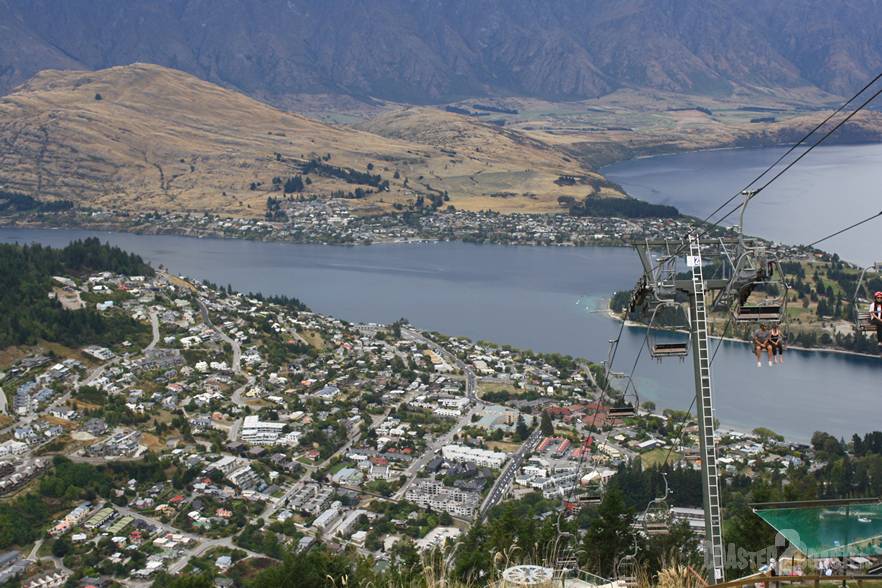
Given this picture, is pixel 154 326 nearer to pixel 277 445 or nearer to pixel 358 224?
pixel 277 445

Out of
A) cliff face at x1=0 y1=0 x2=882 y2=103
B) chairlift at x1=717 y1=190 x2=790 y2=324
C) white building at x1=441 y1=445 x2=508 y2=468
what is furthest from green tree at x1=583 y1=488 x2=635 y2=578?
cliff face at x1=0 y1=0 x2=882 y2=103

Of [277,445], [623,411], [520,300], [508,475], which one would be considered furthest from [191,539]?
[520,300]

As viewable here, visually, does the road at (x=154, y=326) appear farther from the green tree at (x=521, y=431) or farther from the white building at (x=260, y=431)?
the green tree at (x=521, y=431)

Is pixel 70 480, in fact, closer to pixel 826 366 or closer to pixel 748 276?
pixel 748 276

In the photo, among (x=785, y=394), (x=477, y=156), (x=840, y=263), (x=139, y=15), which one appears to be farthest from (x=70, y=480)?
(x=139, y=15)

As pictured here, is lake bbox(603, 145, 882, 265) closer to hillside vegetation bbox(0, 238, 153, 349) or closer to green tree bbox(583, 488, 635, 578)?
hillside vegetation bbox(0, 238, 153, 349)
